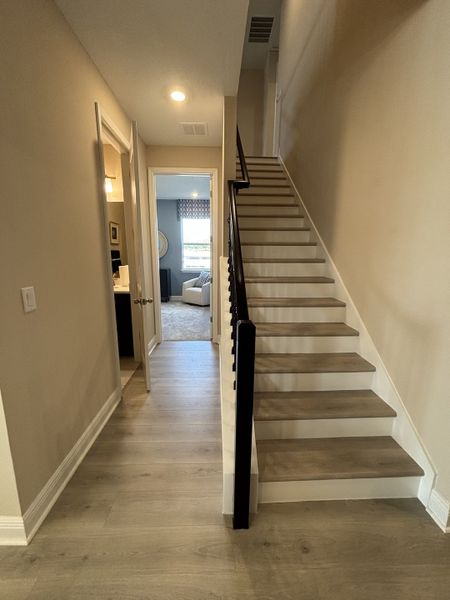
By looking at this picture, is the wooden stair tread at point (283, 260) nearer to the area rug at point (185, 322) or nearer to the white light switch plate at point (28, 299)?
the white light switch plate at point (28, 299)

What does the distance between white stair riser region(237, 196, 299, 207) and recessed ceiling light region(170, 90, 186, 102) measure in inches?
46.8

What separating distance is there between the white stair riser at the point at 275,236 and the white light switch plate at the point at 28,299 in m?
1.98

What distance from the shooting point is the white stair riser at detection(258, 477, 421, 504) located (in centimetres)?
140

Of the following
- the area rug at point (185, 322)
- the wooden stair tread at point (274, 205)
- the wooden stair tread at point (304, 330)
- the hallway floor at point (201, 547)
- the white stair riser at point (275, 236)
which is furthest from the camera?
the area rug at point (185, 322)

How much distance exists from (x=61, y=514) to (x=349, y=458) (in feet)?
4.96

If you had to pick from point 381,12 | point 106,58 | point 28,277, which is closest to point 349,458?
point 28,277

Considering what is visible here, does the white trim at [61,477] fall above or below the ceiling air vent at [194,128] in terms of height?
below

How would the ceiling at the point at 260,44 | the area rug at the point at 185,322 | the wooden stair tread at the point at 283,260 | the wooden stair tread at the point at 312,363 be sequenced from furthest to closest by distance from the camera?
the ceiling at the point at 260,44 < the area rug at the point at 185,322 < the wooden stair tread at the point at 283,260 < the wooden stair tread at the point at 312,363

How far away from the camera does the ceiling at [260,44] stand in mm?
4598

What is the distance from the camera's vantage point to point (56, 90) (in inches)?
58.2

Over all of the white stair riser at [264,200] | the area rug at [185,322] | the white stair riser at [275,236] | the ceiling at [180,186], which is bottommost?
the area rug at [185,322]

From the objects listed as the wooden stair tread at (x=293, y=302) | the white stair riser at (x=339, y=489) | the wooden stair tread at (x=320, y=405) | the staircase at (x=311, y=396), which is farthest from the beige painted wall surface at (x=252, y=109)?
the white stair riser at (x=339, y=489)

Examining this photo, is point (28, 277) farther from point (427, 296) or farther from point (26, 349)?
point (427, 296)

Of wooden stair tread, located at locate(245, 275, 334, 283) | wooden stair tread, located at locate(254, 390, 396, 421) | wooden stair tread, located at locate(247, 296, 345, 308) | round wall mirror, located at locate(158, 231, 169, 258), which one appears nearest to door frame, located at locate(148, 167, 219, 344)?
wooden stair tread, located at locate(245, 275, 334, 283)
